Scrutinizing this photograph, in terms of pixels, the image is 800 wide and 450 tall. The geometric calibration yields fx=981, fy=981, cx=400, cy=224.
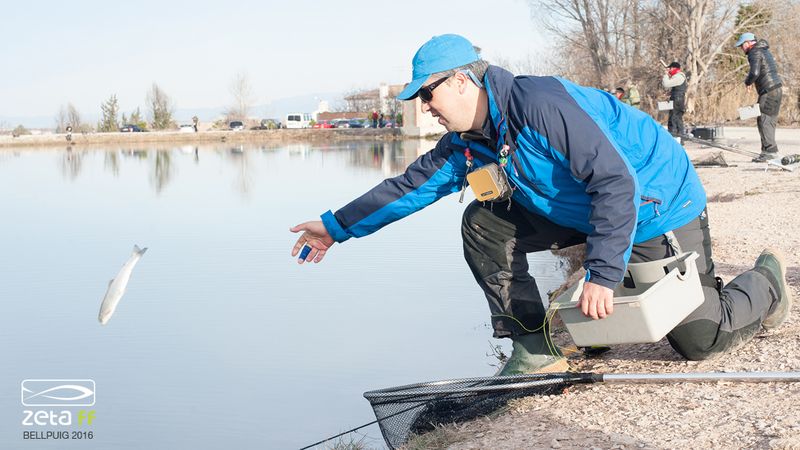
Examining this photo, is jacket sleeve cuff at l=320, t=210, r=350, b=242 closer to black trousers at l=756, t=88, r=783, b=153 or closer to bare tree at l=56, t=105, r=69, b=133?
black trousers at l=756, t=88, r=783, b=153

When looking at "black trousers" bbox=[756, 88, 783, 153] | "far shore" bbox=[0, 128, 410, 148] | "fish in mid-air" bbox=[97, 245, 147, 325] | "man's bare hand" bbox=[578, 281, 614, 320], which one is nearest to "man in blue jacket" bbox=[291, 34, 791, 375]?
"man's bare hand" bbox=[578, 281, 614, 320]

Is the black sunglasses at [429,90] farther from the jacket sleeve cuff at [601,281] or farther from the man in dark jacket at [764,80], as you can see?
the man in dark jacket at [764,80]

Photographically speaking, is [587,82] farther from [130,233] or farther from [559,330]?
[559,330]

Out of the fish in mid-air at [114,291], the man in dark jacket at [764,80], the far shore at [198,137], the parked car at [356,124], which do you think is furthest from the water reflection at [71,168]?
the parked car at [356,124]

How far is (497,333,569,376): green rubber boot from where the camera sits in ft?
15.9

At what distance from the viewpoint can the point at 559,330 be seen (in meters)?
6.45

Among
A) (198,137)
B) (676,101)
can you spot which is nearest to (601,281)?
(676,101)

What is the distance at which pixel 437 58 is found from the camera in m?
4.15

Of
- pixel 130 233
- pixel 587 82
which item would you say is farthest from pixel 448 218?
pixel 587 82

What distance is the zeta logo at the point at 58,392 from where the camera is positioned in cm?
706

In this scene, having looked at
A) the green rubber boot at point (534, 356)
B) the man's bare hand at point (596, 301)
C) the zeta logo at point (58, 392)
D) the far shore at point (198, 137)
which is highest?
the man's bare hand at point (596, 301)

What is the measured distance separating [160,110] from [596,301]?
287ft

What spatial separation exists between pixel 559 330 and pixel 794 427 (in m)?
2.87

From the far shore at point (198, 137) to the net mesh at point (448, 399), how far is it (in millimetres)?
63093
